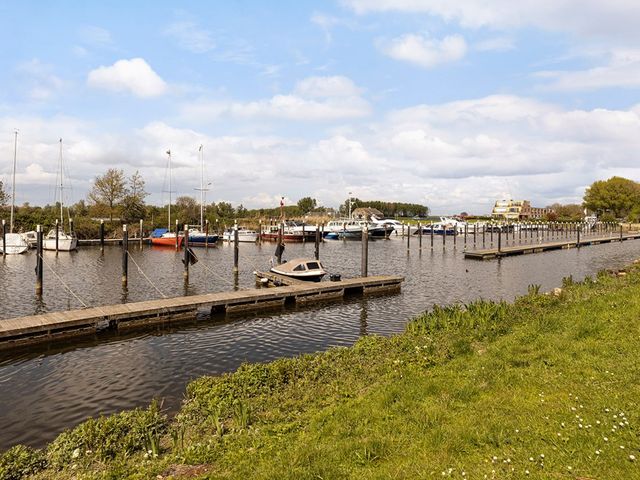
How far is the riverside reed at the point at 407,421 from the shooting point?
6.39 meters

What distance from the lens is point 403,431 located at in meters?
7.55

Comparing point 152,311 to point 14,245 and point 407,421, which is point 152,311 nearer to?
point 407,421

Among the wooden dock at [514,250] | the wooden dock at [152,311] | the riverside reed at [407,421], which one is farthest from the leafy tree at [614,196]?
the riverside reed at [407,421]

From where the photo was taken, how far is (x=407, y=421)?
7.98m

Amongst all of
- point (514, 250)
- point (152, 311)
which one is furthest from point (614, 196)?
point (152, 311)

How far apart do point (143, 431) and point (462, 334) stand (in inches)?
415

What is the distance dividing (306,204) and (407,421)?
183 m

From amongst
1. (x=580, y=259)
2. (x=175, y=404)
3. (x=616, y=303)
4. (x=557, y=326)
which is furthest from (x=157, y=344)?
(x=580, y=259)

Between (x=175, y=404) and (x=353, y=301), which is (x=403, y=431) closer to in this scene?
(x=175, y=404)

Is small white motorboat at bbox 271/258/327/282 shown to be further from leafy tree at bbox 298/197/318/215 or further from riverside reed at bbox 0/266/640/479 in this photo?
leafy tree at bbox 298/197/318/215

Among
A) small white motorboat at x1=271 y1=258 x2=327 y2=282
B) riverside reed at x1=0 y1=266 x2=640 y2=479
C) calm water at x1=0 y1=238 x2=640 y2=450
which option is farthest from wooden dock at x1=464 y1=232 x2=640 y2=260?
riverside reed at x1=0 y1=266 x2=640 y2=479

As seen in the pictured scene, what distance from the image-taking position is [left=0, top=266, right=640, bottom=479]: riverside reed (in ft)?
21.0

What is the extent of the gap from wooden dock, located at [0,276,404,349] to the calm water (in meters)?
0.83

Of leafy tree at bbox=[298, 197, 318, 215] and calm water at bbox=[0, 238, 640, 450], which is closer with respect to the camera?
calm water at bbox=[0, 238, 640, 450]
